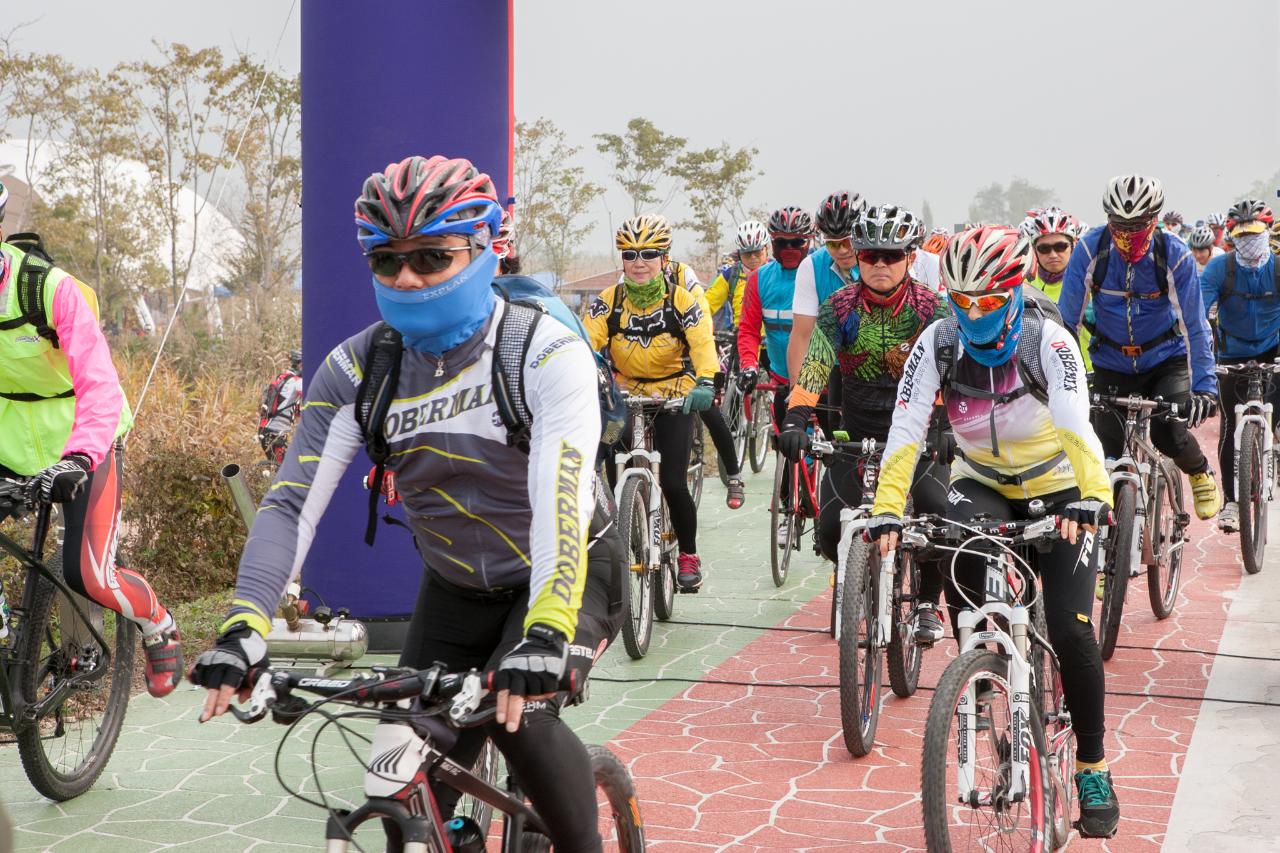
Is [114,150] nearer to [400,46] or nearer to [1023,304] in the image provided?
[400,46]

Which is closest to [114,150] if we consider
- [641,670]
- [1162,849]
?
[641,670]

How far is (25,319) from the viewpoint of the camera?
568 cm

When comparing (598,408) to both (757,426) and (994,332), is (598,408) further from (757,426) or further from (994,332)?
(757,426)

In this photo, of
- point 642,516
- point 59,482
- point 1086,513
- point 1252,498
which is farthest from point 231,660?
point 1252,498

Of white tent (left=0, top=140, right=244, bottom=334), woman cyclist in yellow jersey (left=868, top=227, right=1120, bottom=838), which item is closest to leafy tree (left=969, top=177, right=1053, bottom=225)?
white tent (left=0, top=140, right=244, bottom=334)

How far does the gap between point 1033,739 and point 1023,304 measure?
1.63m

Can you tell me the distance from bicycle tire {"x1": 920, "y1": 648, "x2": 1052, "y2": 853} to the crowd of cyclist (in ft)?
1.39

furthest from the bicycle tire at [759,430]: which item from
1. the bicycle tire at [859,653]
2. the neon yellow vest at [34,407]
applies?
the neon yellow vest at [34,407]

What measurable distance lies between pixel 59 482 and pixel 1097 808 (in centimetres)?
371

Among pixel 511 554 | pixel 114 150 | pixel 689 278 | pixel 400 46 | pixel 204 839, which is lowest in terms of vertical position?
pixel 204 839

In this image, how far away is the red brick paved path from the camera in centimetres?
566

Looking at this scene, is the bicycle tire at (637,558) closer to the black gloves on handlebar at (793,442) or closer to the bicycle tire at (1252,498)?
the black gloves on handlebar at (793,442)

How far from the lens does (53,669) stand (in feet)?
19.4

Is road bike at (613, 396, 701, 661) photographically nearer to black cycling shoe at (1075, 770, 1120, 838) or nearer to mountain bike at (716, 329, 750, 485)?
black cycling shoe at (1075, 770, 1120, 838)
